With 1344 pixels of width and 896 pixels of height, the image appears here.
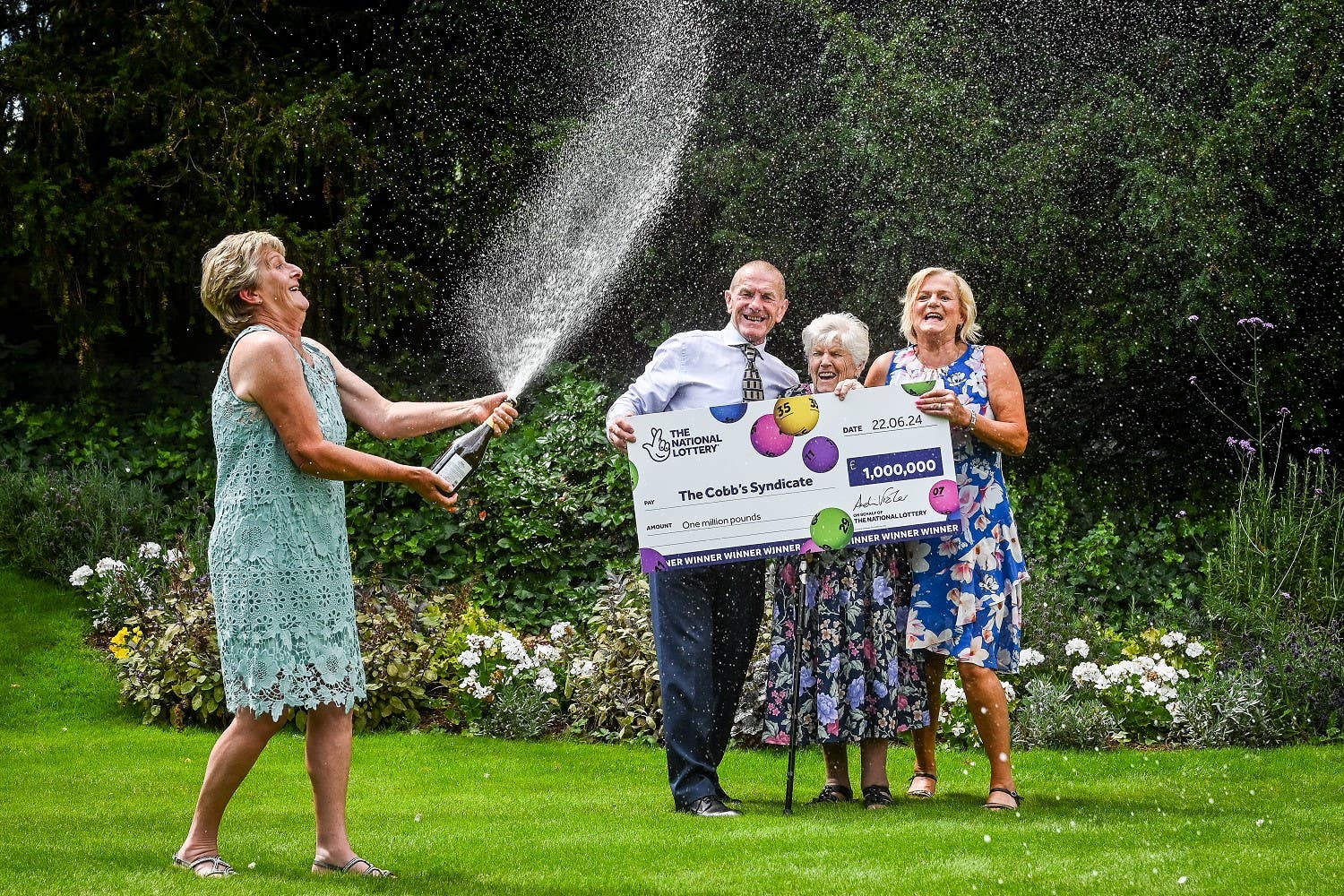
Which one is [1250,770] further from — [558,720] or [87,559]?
[87,559]

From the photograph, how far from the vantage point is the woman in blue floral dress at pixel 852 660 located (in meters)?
4.48

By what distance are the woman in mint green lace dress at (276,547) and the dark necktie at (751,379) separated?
4.42 feet

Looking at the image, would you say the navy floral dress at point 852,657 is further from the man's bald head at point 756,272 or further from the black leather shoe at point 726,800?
the man's bald head at point 756,272

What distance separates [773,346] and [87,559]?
14.7ft

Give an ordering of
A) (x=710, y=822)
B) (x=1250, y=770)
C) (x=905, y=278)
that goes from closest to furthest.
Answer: (x=710, y=822) → (x=1250, y=770) → (x=905, y=278)

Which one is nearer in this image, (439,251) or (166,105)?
(166,105)

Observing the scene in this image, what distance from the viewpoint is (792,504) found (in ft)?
14.3

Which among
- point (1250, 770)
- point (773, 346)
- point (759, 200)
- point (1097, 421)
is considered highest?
point (759, 200)

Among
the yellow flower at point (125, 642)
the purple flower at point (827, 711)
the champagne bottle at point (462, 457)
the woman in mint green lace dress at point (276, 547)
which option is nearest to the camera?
the woman in mint green lace dress at point (276, 547)

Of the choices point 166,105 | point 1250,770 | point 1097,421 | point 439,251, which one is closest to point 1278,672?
point 1250,770

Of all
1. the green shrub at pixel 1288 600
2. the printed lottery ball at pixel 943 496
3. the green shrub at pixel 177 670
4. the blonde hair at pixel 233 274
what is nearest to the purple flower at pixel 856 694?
the printed lottery ball at pixel 943 496

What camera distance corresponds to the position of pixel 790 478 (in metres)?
4.36

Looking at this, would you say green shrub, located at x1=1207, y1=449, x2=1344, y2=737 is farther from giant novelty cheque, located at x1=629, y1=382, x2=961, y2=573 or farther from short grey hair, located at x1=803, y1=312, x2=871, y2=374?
short grey hair, located at x1=803, y1=312, x2=871, y2=374

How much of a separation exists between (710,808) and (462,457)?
1558 millimetres
